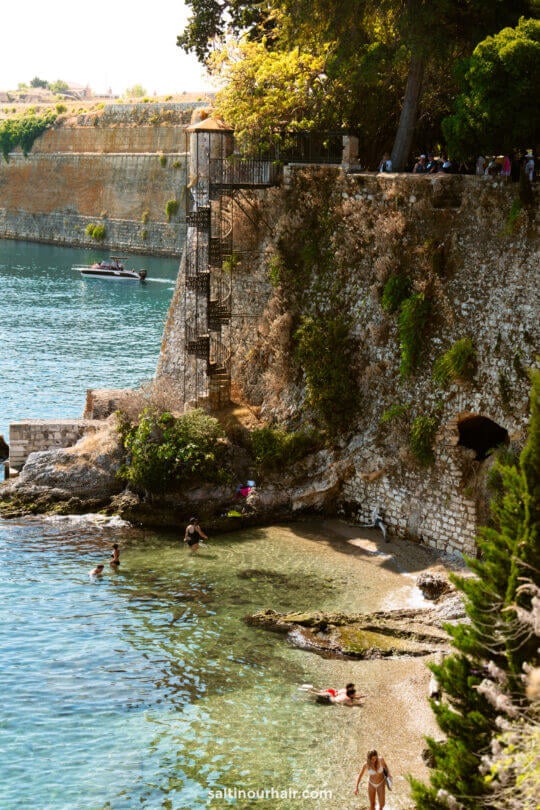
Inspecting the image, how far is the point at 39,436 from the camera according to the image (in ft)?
91.9

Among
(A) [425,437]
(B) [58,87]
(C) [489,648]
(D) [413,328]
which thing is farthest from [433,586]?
(B) [58,87]

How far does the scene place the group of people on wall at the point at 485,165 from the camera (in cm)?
2164

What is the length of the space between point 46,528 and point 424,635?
9366 mm

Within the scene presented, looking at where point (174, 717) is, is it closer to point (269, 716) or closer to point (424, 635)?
point (269, 716)

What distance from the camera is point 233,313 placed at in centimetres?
2861

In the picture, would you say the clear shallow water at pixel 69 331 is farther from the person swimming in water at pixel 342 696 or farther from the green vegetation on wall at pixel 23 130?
the person swimming in water at pixel 342 696

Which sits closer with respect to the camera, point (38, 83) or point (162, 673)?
point (162, 673)

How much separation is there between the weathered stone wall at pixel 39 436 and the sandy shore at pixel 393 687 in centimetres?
793

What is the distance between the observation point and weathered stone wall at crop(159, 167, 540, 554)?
841 inches

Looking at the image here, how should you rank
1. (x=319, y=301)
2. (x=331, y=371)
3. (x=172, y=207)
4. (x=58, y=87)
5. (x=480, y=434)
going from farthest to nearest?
(x=58, y=87), (x=172, y=207), (x=319, y=301), (x=331, y=371), (x=480, y=434)

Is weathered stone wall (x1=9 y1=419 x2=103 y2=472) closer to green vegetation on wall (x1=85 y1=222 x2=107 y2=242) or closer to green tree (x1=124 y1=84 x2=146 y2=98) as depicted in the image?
green vegetation on wall (x1=85 y1=222 x2=107 y2=242)

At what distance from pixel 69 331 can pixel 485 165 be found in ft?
96.0

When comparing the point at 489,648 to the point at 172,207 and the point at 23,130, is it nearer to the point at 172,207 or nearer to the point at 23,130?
the point at 172,207

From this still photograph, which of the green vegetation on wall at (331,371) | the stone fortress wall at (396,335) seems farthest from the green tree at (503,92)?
the green vegetation on wall at (331,371)
